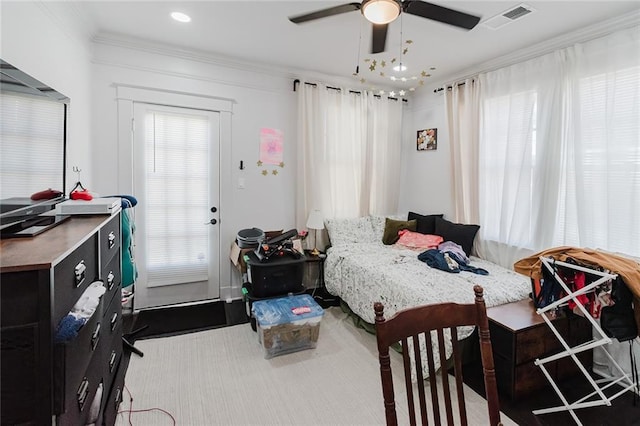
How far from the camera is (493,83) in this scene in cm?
332

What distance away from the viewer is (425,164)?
4281mm

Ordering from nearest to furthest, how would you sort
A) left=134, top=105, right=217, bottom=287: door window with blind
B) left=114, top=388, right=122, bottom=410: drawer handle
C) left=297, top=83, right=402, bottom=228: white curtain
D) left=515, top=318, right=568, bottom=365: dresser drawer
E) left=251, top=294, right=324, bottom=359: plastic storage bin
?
left=114, top=388, right=122, bottom=410: drawer handle < left=515, top=318, right=568, bottom=365: dresser drawer < left=251, top=294, right=324, bottom=359: plastic storage bin < left=134, top=105, right=217, bottom=287: door window with blind < left=297, top=83, right=402, bottom=228: white curtain

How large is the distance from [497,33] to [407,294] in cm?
239

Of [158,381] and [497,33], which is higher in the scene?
[497,33]

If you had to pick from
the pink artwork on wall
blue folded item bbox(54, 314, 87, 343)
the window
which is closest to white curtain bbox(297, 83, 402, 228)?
the pink artwork on wall

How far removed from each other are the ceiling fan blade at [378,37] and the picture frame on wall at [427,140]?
1.95 meters

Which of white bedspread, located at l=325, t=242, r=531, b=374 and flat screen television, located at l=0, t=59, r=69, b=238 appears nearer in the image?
flat screen television, located at l=0, t=59, r=69, b=238

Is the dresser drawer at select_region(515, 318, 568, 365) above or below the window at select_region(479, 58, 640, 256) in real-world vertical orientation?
below

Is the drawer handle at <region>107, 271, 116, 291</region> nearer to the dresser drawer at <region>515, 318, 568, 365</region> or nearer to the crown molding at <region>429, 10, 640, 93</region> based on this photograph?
the dresser drawer at <region>515, 318, 568, 365</region>

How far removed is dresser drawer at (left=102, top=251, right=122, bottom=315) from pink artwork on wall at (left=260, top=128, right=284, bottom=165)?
2.12 meters

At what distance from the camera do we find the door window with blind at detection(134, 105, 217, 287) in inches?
128

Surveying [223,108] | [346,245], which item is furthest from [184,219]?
[346,245]

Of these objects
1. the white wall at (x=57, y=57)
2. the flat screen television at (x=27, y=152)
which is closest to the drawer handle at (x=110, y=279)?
A: the flat screen television at (x=27, y=152)

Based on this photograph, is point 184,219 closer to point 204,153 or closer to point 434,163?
point 204,153
